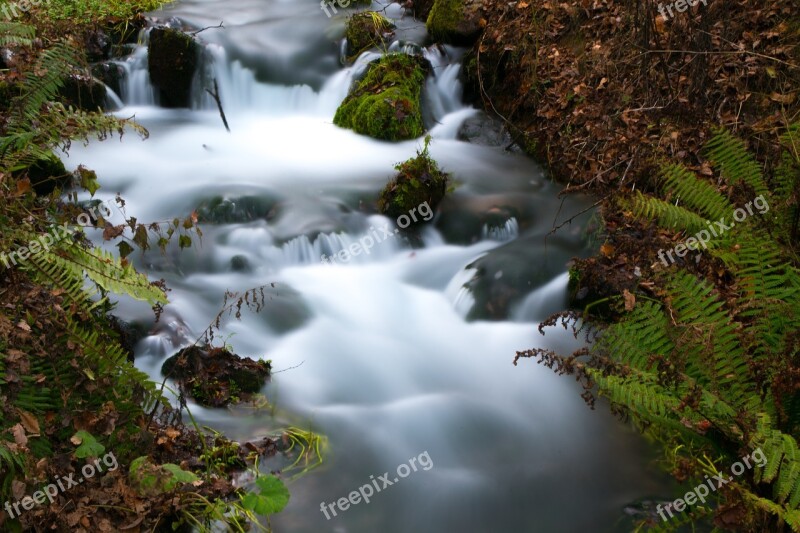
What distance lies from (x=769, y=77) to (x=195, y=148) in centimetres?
599

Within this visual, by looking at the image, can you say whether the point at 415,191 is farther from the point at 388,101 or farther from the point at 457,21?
the point at 457,21

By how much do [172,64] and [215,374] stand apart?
592 centimetres

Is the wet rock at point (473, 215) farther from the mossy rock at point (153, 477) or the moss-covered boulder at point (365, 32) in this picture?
the mossy rock at point (153, 477)

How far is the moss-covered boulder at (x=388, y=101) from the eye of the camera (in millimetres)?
8328

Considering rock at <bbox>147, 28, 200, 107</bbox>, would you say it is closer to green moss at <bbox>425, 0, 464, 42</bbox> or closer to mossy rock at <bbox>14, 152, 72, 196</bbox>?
mossy rock at <bbox>14, 152, 72, 196</bbox>

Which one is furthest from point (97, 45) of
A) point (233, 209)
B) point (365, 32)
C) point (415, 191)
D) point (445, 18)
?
point (415, 191)

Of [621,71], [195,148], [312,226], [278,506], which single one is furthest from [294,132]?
[278,506]

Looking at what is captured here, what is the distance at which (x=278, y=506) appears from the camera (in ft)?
10.6

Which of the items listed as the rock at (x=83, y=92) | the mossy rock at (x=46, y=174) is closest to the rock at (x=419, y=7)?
the rock at (x=83, y=92)

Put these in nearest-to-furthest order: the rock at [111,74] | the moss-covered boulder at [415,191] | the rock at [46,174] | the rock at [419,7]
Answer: the rock at [46,174] < the moss-covered boulder at [415,191] < the rock at [111,74] < the rock at [419,7]

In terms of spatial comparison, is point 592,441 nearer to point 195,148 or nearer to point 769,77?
point 769,77

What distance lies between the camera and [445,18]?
9.31 metres

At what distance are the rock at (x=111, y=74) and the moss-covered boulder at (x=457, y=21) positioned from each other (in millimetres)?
4122

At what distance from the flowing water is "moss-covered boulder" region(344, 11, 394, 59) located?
24cm
